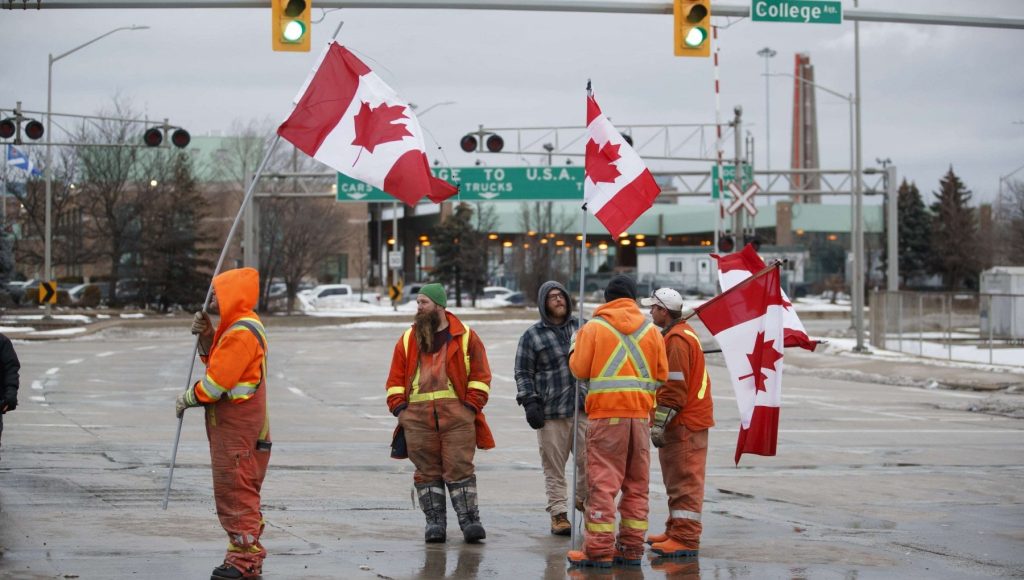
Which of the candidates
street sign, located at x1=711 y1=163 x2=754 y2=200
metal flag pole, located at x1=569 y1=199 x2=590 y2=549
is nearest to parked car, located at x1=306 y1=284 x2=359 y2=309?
street sign, located at x1=711 y1=163 x2=754 y2=200

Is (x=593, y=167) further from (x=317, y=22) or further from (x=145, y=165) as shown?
(x=145, y=165)

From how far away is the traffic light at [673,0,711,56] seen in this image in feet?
52.7

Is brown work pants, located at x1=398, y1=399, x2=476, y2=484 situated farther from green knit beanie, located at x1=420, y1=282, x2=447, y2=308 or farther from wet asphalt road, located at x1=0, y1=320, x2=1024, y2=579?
green knit beanie, located at x1=420, y1=282, x2=447, y2=308

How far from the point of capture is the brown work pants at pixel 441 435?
891 centimetres

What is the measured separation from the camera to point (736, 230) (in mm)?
37219

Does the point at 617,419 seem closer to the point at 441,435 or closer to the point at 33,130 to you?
the point at 441,435

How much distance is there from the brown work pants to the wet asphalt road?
0.53m

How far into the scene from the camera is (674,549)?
856 cm

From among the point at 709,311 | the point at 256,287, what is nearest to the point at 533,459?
the point at 709,311

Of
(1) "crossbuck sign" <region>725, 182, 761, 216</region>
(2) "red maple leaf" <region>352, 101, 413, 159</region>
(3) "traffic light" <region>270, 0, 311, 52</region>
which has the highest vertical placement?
(3) "traffic light" <region>270, 0, 311, 52</region>

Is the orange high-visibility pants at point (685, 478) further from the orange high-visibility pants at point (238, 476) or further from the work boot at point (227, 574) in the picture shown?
the work boot at point (227, 574)

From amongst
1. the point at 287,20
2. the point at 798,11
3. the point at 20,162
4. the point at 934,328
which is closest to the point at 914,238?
the point at 934,328

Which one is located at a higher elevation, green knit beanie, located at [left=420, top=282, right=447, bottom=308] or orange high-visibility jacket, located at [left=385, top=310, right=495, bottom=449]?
green knit beanie, located at [left=420, top=282, right=447, bottom=308]

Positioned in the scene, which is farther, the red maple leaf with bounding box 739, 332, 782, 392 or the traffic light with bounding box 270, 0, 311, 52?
the traffic light with bounding box 270, 0, 311, 52
